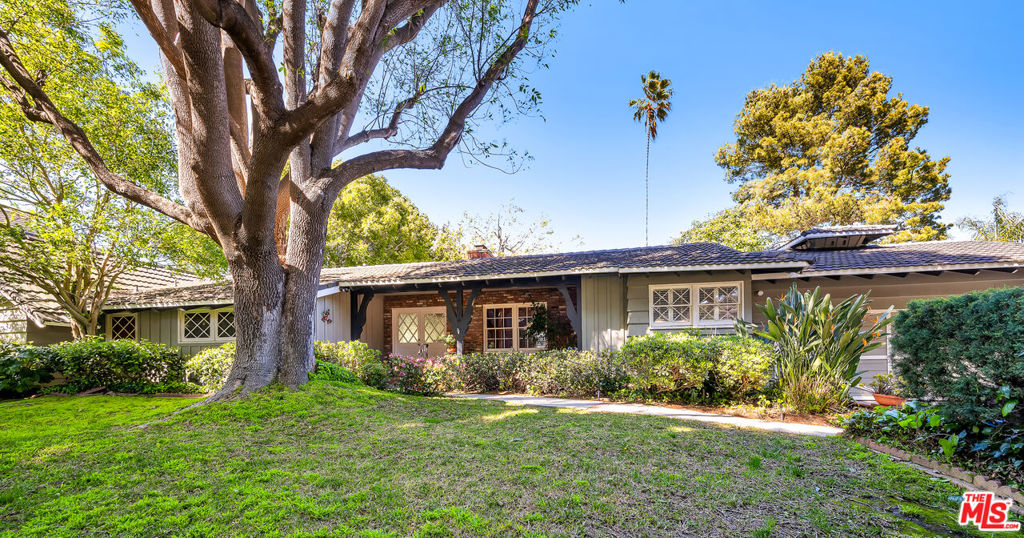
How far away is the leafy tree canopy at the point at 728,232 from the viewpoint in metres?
16.8

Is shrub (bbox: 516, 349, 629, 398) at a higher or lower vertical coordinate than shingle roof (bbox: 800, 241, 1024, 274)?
lower

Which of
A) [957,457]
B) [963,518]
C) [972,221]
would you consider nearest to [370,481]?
[963,518]

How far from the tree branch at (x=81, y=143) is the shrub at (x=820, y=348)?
843 centimetres

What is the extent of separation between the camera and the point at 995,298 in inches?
124

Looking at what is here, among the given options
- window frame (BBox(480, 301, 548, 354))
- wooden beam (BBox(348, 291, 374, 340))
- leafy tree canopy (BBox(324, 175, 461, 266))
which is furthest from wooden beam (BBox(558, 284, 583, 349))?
leafy tree canopy (BBox(324, 175, 461, 266))

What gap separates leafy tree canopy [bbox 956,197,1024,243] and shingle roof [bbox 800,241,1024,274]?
16.5m

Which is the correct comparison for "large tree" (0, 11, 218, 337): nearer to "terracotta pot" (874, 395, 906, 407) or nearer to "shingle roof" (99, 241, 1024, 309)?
"shingle roof" (99, 241, 1024, 309)

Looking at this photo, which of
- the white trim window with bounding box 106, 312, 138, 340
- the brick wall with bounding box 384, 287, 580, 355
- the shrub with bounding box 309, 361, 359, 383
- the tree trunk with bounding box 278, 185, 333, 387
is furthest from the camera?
the brick wall with bounding box 384, 287, 580, 355

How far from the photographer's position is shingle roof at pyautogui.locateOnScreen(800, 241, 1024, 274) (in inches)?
313

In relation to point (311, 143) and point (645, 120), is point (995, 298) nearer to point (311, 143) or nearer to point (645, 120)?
point (311, 143)

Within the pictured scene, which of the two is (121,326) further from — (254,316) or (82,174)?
(254,316)

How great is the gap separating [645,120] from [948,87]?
10691mm

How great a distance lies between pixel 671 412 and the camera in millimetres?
6016

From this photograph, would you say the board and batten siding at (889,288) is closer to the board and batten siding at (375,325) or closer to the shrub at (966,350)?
the shrub at (966,350)
